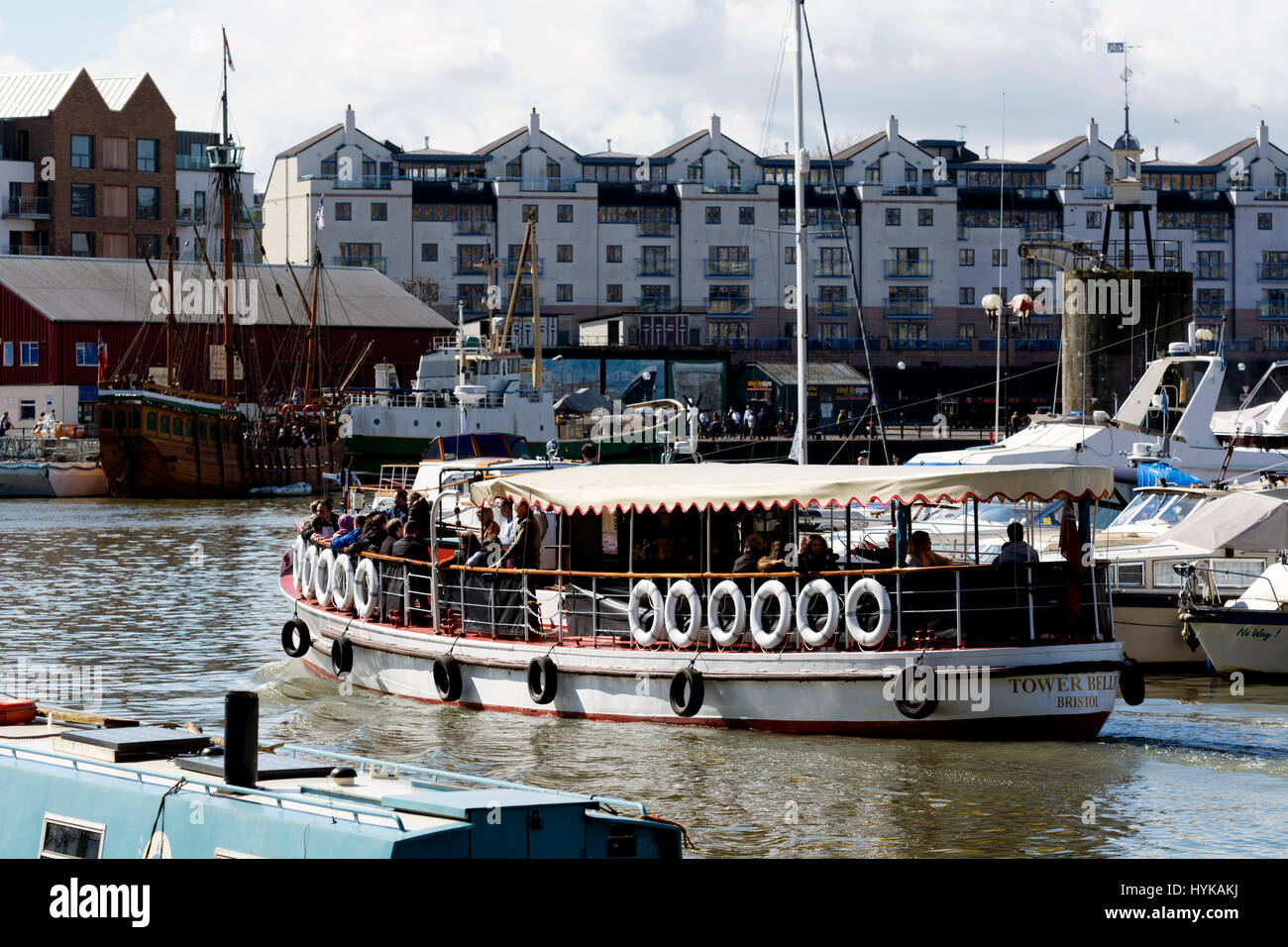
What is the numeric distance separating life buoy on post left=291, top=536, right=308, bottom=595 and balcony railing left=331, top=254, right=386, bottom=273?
80091 millimetres

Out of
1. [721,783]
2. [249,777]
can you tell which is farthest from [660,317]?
[249,777]

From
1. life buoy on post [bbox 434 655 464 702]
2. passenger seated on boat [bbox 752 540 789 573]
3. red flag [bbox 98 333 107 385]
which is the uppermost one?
red flag [bbox 98 333 107 385]

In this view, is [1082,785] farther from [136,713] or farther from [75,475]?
[75,475]

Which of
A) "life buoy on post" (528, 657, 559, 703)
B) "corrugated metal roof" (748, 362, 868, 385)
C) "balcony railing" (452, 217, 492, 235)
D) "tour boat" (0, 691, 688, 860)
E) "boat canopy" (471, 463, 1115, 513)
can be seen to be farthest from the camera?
"balcony railing" (452, 217, 492, 235)

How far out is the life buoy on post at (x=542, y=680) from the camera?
20.9 metres

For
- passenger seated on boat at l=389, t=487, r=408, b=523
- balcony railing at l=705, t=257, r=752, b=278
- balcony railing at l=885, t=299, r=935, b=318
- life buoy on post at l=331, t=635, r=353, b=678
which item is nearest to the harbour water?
life buoy on post at l=331, t=635, r=353, b=678

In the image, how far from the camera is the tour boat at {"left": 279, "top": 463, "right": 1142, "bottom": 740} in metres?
18.8

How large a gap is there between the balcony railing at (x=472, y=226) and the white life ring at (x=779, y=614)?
92.0 metres

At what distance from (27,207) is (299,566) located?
81132 mm

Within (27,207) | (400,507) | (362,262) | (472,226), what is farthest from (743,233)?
(400,507)

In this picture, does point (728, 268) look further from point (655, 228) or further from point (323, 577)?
point (323, 577)

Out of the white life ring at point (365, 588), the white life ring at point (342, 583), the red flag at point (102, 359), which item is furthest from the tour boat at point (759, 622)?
the red flag at point (102, 359)

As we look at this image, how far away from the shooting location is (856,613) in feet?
62.8

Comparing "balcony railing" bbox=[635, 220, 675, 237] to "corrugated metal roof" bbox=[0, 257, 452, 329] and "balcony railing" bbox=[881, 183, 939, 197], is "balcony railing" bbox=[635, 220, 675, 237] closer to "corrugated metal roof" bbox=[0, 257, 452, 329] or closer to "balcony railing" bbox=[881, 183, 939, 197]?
"balcony railing" bbox=[881, 183, 939, 197]
